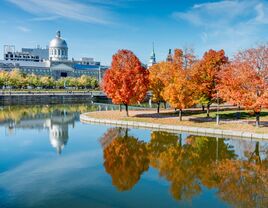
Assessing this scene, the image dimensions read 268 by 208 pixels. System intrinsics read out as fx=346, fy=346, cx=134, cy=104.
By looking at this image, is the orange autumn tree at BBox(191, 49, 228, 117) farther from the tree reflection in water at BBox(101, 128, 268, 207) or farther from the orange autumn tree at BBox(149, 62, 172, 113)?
the tree reflection in water at BBox(101, 128, 268, 207)

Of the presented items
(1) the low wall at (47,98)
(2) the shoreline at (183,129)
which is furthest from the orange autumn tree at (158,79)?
(1) the low wall at (47,98)

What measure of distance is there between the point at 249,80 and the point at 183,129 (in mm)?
8462

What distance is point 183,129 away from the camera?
37281 mm

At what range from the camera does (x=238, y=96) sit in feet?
113

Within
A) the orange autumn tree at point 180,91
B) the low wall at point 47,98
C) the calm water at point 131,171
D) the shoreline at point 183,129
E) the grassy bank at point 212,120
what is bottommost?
the calm water at point 131,171

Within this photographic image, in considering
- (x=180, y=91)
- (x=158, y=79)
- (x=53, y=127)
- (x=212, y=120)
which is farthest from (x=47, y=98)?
(x=212, y=120)

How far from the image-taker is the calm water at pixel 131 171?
54.5 feet

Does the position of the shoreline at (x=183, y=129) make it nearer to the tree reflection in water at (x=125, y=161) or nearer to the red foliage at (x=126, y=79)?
the red foliage at (x=126, y=79)

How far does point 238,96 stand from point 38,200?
24.2 m

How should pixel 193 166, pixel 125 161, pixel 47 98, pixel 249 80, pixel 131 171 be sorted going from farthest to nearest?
pixel 47 98 < pixel 249 80 < pixel 125 161 < pixel 193 166 < pixel 131 171

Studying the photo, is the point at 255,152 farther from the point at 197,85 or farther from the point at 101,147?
the point at 197,85

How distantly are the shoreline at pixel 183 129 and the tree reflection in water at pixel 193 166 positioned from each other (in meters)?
2.31

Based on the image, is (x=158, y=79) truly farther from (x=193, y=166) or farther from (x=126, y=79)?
(x=193, y=166)

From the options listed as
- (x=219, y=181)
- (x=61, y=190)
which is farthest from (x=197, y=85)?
(x=61, y=190)
